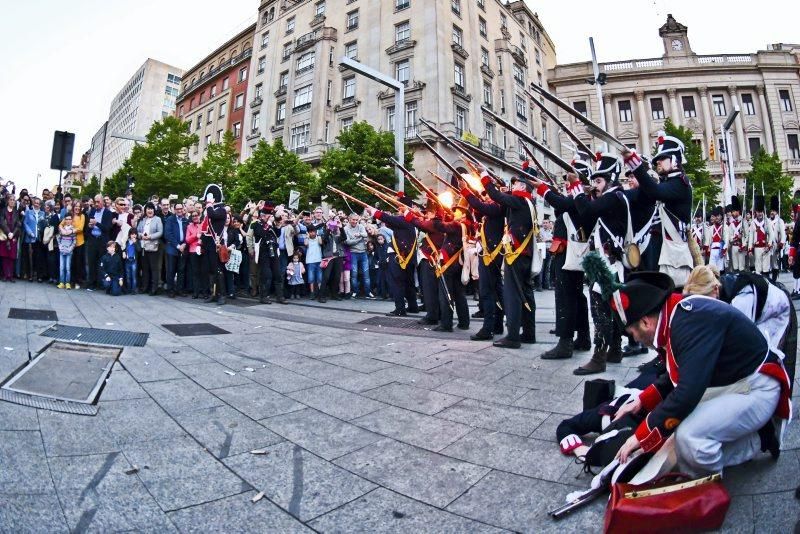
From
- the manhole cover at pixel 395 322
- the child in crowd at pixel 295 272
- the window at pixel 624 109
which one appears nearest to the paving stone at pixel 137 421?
the manhole cover at pixel 395 322

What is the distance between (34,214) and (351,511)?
12750 millimetres

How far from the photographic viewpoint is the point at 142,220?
34.9 ft

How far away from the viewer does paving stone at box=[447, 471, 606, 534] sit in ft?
6.14

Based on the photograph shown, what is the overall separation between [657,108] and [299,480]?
59.4 meters

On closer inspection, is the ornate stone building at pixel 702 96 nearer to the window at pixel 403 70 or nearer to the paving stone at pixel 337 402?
the window at pixel 403 70

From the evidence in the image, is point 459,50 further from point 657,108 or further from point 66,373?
point 66,373

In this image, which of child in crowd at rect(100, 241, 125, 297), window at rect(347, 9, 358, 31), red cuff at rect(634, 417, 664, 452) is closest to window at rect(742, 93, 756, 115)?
window at rect(347, 9, 358, 31)

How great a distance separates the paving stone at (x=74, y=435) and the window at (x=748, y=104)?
6392cm

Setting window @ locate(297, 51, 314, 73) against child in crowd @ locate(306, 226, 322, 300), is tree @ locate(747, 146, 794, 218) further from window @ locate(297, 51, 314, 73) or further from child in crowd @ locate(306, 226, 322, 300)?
window @ locate(297, 51, 314, 73)

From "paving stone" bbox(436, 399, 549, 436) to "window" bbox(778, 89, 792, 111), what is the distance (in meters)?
63.5

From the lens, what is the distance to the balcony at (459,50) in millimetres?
34131

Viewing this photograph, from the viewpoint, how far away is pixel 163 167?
3209 cm

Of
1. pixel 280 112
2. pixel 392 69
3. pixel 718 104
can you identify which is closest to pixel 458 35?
pixel 392 69

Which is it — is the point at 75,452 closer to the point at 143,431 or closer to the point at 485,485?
the point at 143,431
